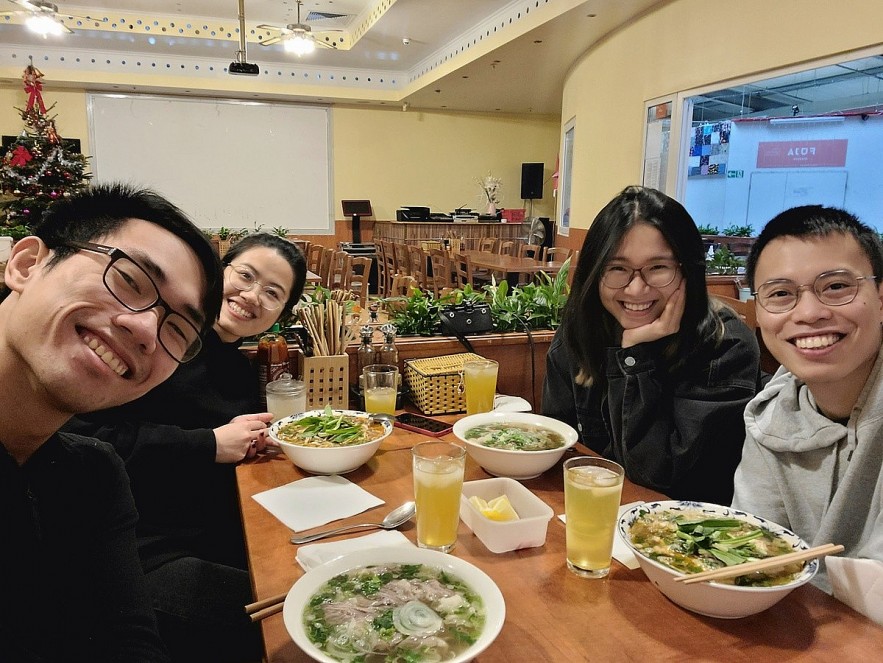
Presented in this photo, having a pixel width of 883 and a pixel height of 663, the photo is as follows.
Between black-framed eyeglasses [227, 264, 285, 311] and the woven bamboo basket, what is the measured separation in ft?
1.74

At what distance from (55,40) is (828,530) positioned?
36.1 feet

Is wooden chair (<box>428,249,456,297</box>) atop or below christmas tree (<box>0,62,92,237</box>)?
below

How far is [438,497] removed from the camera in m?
1.24

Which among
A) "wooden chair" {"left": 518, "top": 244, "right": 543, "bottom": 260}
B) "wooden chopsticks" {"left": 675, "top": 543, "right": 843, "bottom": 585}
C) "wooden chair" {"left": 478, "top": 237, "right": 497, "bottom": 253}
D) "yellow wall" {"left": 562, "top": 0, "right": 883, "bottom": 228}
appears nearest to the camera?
"wooden chopsticks" {"left": 675, "top": 543, "right": 843, "bottom": 585}

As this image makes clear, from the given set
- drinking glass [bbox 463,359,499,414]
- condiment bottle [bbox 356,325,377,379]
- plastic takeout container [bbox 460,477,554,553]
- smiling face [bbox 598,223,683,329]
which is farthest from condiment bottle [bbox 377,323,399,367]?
plastic takeout container [bbox 460,477,554,553]

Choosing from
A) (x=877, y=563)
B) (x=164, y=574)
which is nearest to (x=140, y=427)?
(x=164, y=574)

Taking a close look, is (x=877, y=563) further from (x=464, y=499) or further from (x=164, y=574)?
(x=164, y=574)

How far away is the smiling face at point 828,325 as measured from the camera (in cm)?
127

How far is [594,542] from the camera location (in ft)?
3.82

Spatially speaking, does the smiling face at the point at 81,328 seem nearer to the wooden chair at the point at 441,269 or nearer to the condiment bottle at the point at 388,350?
the condiment bottle at the point at 388,350

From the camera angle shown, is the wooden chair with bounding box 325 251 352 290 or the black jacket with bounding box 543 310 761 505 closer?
the black jacket with bounding box 543 310 761 505

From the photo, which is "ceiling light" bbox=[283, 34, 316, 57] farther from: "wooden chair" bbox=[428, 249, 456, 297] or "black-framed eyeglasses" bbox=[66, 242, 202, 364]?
"black-framed eyeglasses" bbox=[66, 242, 202, 364]

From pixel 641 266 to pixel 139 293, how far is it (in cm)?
129

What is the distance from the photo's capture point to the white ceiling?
707 cm
